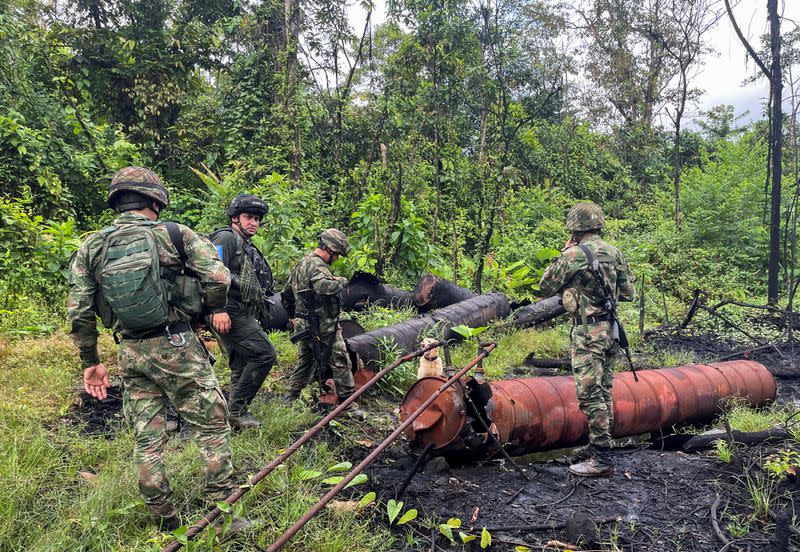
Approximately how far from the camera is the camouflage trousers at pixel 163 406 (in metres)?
2.68

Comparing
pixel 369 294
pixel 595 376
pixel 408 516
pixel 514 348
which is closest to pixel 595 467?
pixel 595 376

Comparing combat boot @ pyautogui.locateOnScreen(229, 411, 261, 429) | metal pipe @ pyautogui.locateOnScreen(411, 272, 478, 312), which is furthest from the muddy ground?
metal pipe @ pyautogui.locateOnScreen(411, 272, 478, 312)

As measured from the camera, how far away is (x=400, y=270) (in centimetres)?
864

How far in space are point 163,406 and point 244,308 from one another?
127 centimetres

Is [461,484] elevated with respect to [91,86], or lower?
lower

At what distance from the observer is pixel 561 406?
4.09m

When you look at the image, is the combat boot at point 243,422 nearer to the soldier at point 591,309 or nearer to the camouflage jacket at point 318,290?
the camouflage jacket at point 318,290

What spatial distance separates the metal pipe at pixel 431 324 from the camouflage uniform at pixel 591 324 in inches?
73.9

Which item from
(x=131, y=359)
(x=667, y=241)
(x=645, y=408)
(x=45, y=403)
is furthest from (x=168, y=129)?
(x=667, y=241)

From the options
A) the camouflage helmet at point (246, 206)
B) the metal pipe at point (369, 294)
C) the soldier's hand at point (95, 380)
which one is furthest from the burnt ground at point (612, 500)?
the metal pipe at point (369, 294)

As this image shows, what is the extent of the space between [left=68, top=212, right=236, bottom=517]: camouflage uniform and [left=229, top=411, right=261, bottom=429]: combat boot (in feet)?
3.62

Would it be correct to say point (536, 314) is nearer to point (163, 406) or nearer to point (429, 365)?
point (429, 365)

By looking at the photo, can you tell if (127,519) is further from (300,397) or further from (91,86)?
(91,86)

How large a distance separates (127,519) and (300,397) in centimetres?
211
